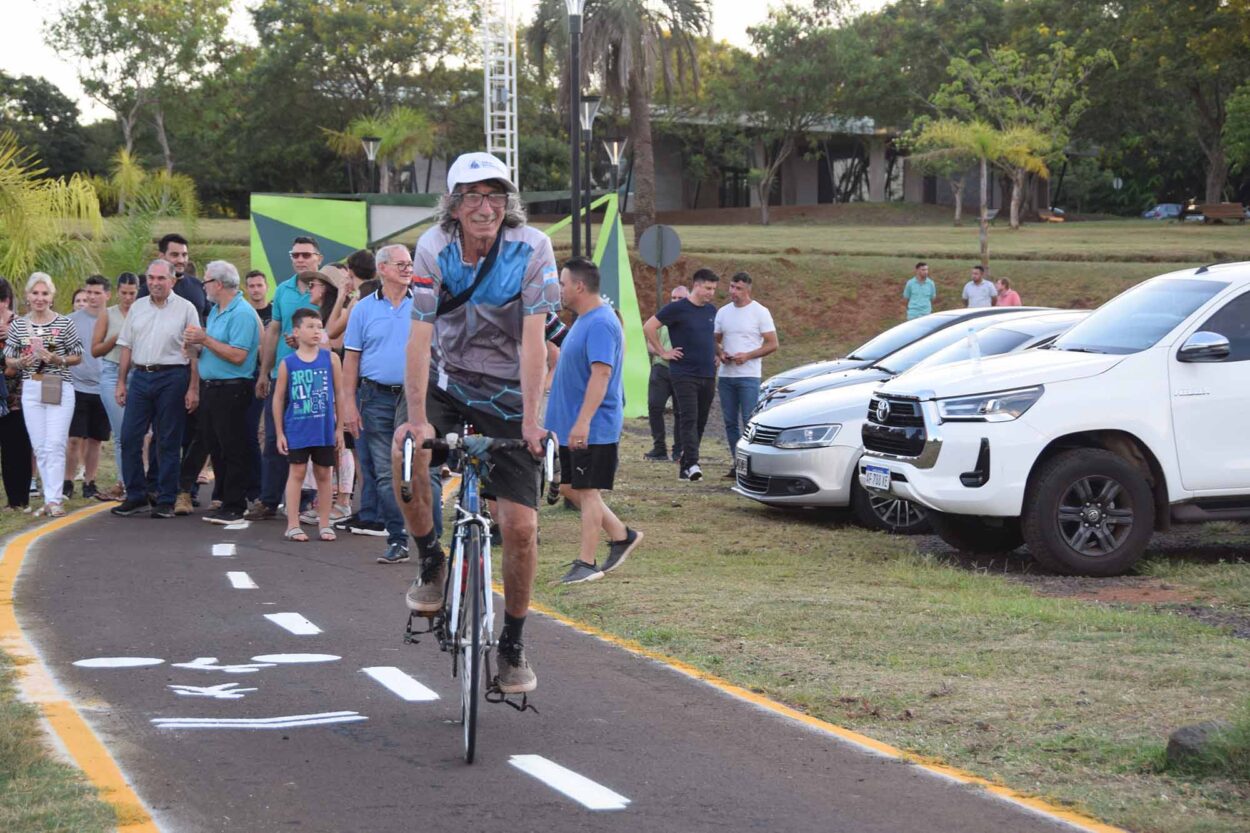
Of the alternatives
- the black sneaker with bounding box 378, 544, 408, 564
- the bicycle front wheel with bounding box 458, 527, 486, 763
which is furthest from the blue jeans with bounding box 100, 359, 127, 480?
the bicycle front wheel with bounding box 458, 527, 486, 763

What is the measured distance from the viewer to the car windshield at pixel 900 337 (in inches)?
637

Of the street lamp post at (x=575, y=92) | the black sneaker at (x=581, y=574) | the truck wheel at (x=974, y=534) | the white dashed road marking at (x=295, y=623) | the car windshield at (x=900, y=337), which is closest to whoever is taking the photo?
the white dashed road marking at (x=295, y=623)

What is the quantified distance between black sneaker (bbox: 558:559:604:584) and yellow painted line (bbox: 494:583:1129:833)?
121 centimetres

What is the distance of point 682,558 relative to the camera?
1136 cm

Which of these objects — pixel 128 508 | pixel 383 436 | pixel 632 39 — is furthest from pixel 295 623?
pixel 632 39

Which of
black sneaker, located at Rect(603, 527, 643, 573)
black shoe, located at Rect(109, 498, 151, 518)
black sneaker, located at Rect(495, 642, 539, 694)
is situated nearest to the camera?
black sneaker, located at Rect(495, 642, 539, 694)

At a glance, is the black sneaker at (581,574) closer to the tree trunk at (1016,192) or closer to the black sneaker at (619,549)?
the black sneaker at (619,549)

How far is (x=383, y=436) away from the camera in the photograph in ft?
36.5

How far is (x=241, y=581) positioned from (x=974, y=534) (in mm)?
5239

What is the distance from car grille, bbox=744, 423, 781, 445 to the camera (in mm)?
13570

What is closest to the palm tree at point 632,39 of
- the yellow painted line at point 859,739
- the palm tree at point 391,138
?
the palm tree at point 391,138

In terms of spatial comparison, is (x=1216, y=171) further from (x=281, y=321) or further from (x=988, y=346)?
(x=281, y=321)

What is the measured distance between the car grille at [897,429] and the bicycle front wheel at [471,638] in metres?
5.88

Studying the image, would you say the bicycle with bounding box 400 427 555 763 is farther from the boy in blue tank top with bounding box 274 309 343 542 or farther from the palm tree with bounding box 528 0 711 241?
the palm tree with bounding box 528 0 711 241
